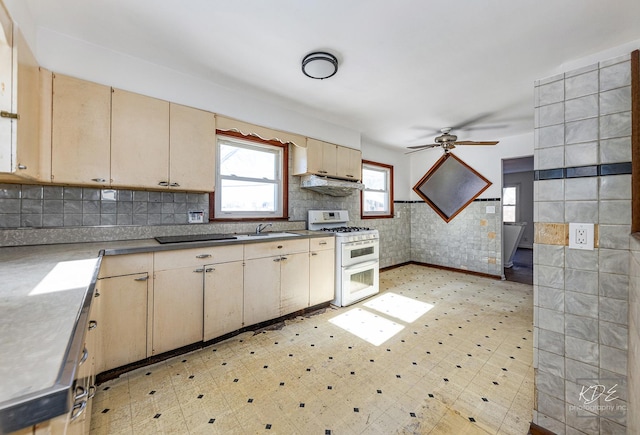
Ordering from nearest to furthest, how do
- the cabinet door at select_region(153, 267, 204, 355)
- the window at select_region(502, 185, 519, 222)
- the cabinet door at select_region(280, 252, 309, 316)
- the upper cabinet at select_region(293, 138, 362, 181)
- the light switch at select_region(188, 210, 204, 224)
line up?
the cabinet door at select_region(153, 267, 204, 355) → the light switch at select_region(188, 210, 204, 224) → the cabinet door at select_region(280, 252, 309, 316) → the upper cabinet at select_region(293, 138, 362, 181) → the window at select_region(502, 185, 519, 222)

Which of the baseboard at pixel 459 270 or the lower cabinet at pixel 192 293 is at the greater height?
the lower cabinet at pixel 192 293

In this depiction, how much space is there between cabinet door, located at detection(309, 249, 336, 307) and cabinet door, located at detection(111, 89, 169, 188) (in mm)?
1783

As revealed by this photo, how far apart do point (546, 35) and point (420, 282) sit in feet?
11.5

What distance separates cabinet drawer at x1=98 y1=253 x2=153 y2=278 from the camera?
1.85 m

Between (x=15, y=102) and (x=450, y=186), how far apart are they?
583 centimetres

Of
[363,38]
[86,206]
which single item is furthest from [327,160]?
[86,206]

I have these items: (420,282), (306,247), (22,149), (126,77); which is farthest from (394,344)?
(126,77)

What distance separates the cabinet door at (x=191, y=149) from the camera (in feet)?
7.82

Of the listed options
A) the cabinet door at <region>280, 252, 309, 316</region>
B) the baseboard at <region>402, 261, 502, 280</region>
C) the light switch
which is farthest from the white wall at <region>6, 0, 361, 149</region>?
the baseboard at <region>402, 261, 502, 280</region>

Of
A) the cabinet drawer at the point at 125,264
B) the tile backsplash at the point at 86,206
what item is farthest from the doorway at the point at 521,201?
the cabinet drawer at the point at 125,264

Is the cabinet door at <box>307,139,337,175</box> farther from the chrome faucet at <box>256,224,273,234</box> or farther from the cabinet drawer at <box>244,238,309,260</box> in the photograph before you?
the cabinet drawer at <box>244,238,309,260</box>

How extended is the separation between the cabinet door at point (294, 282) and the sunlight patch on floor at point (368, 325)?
0.43m

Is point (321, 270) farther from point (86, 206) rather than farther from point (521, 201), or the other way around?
point (521, 201)

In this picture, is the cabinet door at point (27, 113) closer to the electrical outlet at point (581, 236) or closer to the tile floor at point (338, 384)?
the tile floor at point (338, 384)
